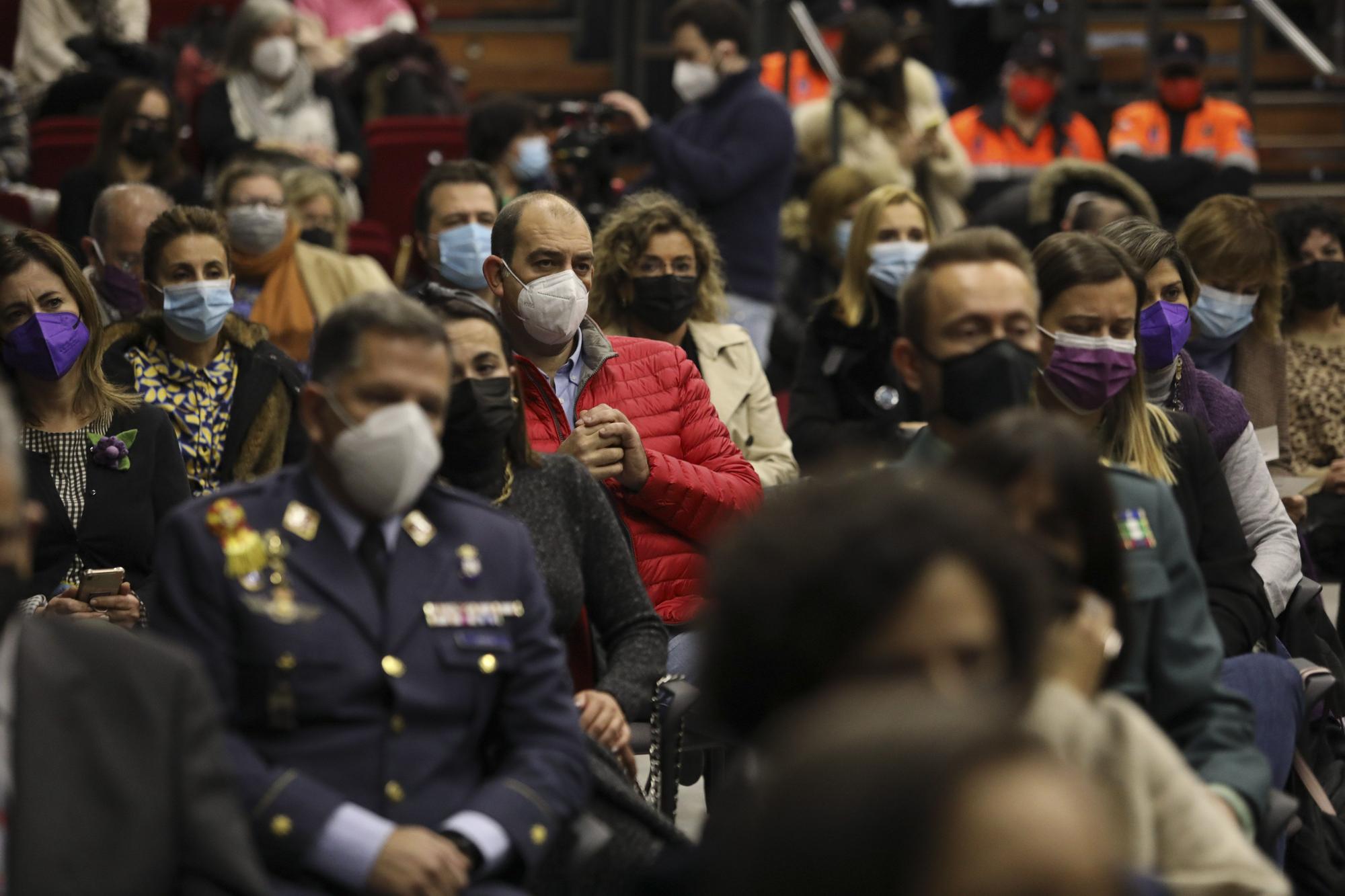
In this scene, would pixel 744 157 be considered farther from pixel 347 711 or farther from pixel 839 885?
pixel 839 885


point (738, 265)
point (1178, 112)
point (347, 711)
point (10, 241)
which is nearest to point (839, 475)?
point (347, 711)

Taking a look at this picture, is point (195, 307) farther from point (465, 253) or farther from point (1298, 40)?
point (1298, 40)

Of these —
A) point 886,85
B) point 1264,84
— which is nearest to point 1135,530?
point 886,85

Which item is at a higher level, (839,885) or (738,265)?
(839,885)

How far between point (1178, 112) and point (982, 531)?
25.0ft

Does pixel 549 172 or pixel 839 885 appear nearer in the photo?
pixel 839 885

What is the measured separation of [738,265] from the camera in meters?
7.21

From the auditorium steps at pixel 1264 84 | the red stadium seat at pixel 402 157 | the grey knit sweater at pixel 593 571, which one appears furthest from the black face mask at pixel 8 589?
the auditorium steps at pixel 1264 84

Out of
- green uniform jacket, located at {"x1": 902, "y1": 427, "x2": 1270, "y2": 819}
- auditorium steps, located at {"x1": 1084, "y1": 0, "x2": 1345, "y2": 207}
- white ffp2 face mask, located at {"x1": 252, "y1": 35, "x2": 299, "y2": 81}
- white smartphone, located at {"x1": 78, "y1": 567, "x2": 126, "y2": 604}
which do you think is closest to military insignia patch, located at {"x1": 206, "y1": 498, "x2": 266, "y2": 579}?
green uniform jacket, located at {"x1": 902, "y1": 427, "x2": 1270, "y2": 819}

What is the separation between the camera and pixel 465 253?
5684mm

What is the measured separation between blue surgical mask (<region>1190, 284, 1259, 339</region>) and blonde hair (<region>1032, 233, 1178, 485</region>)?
164 centimetres

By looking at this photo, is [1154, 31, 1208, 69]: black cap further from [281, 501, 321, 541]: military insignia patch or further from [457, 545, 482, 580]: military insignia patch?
[281, 501, 321, 541]: military insignia patch

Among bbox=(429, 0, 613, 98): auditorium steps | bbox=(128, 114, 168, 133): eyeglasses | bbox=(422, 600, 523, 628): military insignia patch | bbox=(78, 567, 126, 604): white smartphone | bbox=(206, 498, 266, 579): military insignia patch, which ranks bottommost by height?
bbox=(429, 0, 613, 98): auditorium steps

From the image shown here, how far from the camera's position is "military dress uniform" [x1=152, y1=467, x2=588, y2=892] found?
2.71 metres
